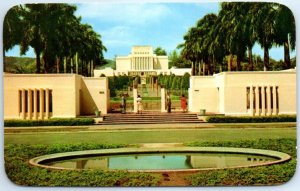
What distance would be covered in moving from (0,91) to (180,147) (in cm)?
338

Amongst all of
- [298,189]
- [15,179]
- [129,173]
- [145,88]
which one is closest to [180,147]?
[129,173]

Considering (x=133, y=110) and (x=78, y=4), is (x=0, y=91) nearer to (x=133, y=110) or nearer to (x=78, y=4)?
(x=78, y=4)

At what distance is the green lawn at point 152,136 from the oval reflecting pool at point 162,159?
0.29m

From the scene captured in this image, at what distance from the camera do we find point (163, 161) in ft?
31.9

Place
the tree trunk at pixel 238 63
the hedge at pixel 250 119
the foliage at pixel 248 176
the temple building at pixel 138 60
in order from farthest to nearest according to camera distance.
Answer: the tree trunk at pixel 238 63, the temple building at pixel 138 60, the hedge at pixel 250 119, the foliage at pixel 248 176

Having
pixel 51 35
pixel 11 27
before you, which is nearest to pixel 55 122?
pixel 51 35

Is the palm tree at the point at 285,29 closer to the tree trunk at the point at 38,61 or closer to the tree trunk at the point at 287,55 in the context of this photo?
the tree trunk at the point at 287,55

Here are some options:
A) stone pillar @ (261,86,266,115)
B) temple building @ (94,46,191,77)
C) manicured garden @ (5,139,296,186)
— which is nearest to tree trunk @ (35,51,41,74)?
temple building @ (94,46,191,77)

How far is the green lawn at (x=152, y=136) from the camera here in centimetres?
1018

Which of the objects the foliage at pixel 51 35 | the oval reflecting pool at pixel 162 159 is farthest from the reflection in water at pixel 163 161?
the foliage at pixel 51 35

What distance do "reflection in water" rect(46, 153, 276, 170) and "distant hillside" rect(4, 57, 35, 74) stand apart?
1.81 m

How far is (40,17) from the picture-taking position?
995 cm

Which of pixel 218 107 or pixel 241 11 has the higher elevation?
pixel 241 11

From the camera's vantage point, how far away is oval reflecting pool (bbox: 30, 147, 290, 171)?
942 centimetres
